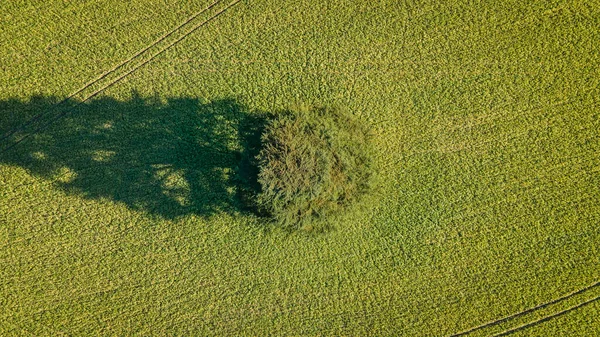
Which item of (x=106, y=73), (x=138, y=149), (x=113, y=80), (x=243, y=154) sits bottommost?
(x=243, y=154)

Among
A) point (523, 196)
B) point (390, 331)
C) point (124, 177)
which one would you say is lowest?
point (390, 331)

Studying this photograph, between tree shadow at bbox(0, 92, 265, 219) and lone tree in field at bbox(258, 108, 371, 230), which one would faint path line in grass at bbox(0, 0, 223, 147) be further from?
lone tree in field at bbox(258, 108, 371, 230)

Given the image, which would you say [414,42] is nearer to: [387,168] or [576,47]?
[387,168]

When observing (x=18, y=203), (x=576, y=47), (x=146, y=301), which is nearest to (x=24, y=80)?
(x=18, y=203)

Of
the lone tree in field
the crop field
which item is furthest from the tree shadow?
the lone tree in field

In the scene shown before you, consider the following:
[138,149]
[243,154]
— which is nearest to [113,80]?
[138,149]

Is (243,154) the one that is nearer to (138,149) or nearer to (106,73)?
(138,149)

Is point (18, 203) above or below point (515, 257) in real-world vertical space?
above
